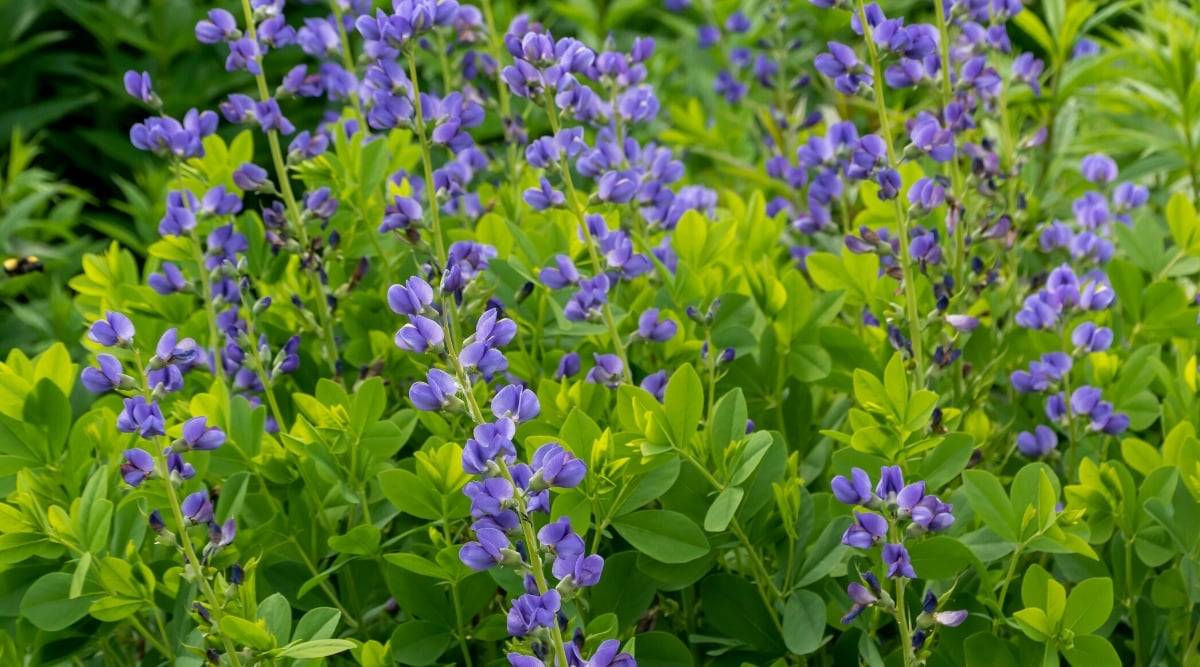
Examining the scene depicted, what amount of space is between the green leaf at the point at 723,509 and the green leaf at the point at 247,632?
514 mm

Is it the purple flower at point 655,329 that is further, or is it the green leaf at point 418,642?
the purple flower at point 655,329

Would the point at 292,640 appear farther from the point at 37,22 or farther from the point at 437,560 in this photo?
the point at 37,22

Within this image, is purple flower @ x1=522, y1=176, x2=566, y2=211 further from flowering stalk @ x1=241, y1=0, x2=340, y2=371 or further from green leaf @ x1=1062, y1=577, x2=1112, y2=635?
green leaf @ x1=1062, y1=577, x2=1112, y2=635

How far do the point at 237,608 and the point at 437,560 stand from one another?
25cm

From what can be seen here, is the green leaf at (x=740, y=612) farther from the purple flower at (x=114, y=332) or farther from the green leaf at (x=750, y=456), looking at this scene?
Answer: the purple flower at (x=114, y=332)

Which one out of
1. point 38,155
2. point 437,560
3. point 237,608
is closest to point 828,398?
point 437,560

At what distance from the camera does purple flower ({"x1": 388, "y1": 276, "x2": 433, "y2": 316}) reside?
1.42m

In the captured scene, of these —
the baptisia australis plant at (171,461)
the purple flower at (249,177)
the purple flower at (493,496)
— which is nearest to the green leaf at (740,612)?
the purple flower at (493,496)

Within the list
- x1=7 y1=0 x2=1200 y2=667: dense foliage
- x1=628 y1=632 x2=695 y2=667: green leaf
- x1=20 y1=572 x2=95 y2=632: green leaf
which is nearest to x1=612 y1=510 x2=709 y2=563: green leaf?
x1=7 y1=0 x2=1200 y2=667: dense foliage

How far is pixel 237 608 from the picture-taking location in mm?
1574

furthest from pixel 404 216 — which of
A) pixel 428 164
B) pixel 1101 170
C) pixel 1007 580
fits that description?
pixel 1101 170

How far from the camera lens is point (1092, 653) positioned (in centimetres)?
157

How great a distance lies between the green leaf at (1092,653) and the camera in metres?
1.57

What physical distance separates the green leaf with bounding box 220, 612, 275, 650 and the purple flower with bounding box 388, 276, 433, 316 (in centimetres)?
39
